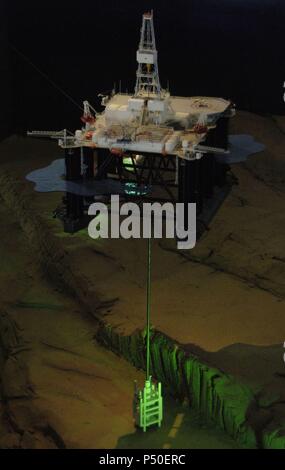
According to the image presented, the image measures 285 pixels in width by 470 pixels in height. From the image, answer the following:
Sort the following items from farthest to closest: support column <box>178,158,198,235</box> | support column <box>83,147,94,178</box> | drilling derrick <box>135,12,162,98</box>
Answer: support column <box>83,147,94,178</box>
drilling derrick <box>135,12,162,98</box>
support column <box>178,158,198,235</box>

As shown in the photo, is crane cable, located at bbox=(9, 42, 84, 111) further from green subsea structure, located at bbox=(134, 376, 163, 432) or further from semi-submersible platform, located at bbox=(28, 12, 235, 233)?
green subsea structure, located at bbox=(134, 376, 163, 432)

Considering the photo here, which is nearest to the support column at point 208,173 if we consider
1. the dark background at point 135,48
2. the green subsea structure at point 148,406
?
the dark background at point 135,48

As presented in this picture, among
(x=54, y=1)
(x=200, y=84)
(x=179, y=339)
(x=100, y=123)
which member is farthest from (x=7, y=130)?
(x=179, y=339)

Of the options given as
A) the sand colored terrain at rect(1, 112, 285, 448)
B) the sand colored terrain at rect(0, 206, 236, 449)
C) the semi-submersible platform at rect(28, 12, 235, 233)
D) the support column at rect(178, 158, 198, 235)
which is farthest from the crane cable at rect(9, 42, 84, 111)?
the sand colored terrain at rect(0, 206, 236, 449)

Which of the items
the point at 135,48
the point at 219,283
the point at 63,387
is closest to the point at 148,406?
the point at 63,387

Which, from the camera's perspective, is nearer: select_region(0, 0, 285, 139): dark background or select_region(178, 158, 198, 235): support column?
select_region(178, 158, 198, 235): support column

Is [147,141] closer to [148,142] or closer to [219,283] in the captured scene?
[148,142]

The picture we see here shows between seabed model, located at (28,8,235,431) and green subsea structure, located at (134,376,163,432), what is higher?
seabed model, located at (28,8,235,431)
